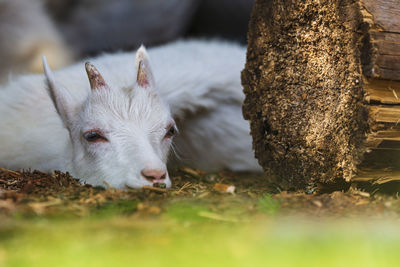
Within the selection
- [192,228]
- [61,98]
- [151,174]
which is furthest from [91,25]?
[192,228]

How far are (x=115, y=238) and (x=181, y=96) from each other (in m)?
2.04

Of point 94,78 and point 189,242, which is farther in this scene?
point 94,78

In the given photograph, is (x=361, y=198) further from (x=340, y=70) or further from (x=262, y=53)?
(x=262, y=53)

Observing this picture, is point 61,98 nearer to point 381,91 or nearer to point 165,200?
point 165,200

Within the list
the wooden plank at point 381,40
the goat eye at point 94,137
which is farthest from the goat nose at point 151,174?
the wooden plank at point 381,40

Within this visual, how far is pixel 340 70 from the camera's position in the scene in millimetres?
2418

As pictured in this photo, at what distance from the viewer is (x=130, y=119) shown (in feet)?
9.23

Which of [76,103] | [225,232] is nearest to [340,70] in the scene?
[225,232]

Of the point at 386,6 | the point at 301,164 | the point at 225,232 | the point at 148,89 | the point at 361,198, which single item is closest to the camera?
the point at 225,232

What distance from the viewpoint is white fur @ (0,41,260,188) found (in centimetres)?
275

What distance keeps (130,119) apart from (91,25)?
4.30m

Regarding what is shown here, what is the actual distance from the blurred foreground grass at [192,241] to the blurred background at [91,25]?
15.0 ft

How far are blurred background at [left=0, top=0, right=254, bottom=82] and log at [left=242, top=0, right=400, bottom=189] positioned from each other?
3.74m

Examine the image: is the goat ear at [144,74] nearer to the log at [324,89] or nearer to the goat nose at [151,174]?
the log at [324,89]
